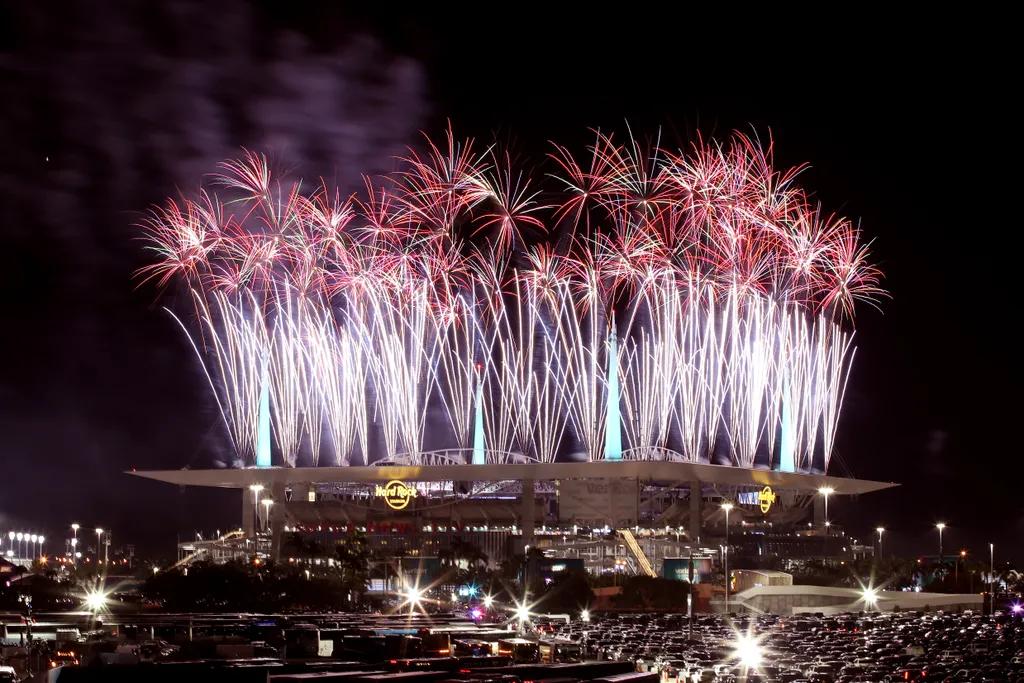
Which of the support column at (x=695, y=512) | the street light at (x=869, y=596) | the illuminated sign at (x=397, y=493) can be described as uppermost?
the illuminated sign at (x=397, y=493)

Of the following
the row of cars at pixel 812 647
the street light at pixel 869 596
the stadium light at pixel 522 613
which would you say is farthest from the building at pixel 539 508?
the row of cars at pixel 812 647

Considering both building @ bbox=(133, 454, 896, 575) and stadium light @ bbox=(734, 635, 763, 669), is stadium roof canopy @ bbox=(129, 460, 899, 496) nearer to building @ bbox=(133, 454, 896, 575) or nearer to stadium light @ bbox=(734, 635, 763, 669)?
building @ bbox=(133, 454, 896, 575)

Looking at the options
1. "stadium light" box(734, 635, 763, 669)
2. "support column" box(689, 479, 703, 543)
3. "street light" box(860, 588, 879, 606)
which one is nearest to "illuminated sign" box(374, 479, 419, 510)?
"support column" box(689, 479, 703, 543)

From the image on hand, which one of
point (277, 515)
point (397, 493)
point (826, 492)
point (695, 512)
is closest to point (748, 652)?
point (695, 512)

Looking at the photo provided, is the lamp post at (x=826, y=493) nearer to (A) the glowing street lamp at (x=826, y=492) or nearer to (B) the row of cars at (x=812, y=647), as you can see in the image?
(A) the glowing street lamp at (x=826, y=492)

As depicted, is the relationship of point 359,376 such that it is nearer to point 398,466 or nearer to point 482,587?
point 482,587

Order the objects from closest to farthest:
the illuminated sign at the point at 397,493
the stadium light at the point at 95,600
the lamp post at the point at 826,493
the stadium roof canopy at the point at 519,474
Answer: the stadium light at the point at 95,600, the stadium roof canopy at the point at 519,474, the illuminated sign at the point at 397,493, the lamp post at the point at 826,493
